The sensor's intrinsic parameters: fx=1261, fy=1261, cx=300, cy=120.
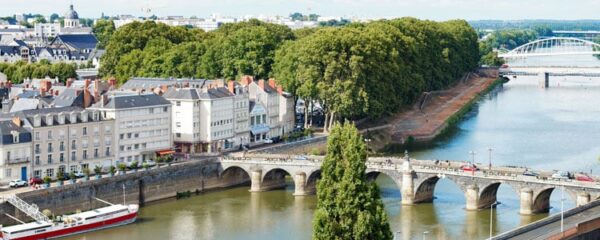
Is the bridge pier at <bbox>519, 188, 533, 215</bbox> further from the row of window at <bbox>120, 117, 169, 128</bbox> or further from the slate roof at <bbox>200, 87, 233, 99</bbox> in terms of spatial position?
the slate roof at <bbox>200, 87, 233, 99</bbox>

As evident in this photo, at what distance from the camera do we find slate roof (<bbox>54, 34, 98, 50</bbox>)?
15062 centimetres

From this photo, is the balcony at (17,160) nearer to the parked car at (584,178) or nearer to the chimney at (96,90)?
the chimney at (96,90)

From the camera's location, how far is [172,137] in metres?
78.0

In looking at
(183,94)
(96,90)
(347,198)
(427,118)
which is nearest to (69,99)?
(96,90)

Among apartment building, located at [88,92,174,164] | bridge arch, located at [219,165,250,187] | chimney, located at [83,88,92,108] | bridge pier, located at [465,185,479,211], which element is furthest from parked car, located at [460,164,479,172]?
chimney, located at [83,88,92,108]

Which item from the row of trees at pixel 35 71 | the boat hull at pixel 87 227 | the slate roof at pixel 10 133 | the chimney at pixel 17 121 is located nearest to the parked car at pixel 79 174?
the slate roof at pixel 10 133

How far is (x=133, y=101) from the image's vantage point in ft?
244

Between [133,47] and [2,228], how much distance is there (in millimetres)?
61678

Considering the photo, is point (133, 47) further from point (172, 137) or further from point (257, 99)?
point (172, 137)

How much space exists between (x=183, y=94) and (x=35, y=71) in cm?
3132

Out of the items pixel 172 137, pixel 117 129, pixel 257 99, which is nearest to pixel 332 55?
pixel 257 99

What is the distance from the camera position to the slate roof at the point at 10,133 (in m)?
65.0

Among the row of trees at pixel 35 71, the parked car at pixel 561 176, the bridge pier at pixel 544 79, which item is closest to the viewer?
Result: the parked car at pixel 561 176

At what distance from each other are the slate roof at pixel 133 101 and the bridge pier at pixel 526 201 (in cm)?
2384
